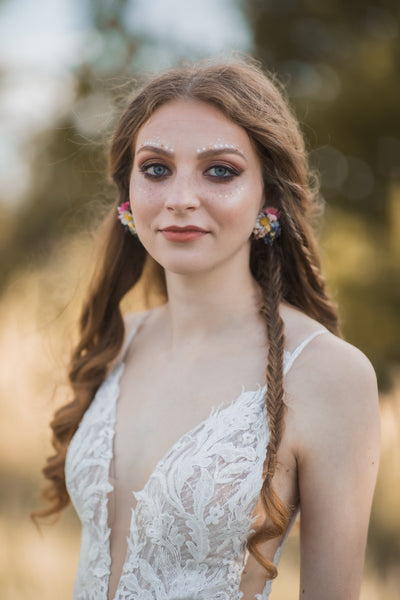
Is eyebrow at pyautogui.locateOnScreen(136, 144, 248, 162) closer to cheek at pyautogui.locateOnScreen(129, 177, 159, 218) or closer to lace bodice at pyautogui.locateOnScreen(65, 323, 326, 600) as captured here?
cheek at pyautogui.locateOnScreen(129, 177, 159, 218)

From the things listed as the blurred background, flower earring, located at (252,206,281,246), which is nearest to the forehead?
flower earring, located at (252,206,281,246)

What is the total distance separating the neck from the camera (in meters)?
1.90

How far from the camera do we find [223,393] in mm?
1747

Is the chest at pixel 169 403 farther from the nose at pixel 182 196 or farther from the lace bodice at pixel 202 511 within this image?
the nose at pixel 182 196

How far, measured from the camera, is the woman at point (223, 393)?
5.22 feet

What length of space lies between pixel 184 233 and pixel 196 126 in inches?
12.0

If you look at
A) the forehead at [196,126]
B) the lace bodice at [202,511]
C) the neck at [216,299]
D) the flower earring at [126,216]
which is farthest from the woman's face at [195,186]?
the lace bodice at [202,511]

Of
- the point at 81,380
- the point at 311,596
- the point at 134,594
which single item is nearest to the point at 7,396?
the point at 81,380

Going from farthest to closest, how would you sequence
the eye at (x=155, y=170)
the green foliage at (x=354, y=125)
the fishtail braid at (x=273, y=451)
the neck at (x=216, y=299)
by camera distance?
1. the green foliage at (x=354, y=125)
2. the neck at (x=216, y=299)
3. the eye at (x=155, y=170)
4. the fishtail braid at (x=273, y=451)

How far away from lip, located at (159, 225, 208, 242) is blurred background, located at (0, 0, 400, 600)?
123cm

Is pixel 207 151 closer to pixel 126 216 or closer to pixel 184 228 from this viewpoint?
pixel 184 228

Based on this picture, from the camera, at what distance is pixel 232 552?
5.29 feet

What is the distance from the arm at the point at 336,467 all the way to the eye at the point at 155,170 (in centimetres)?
71

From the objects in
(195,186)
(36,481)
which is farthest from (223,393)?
(36,481)
